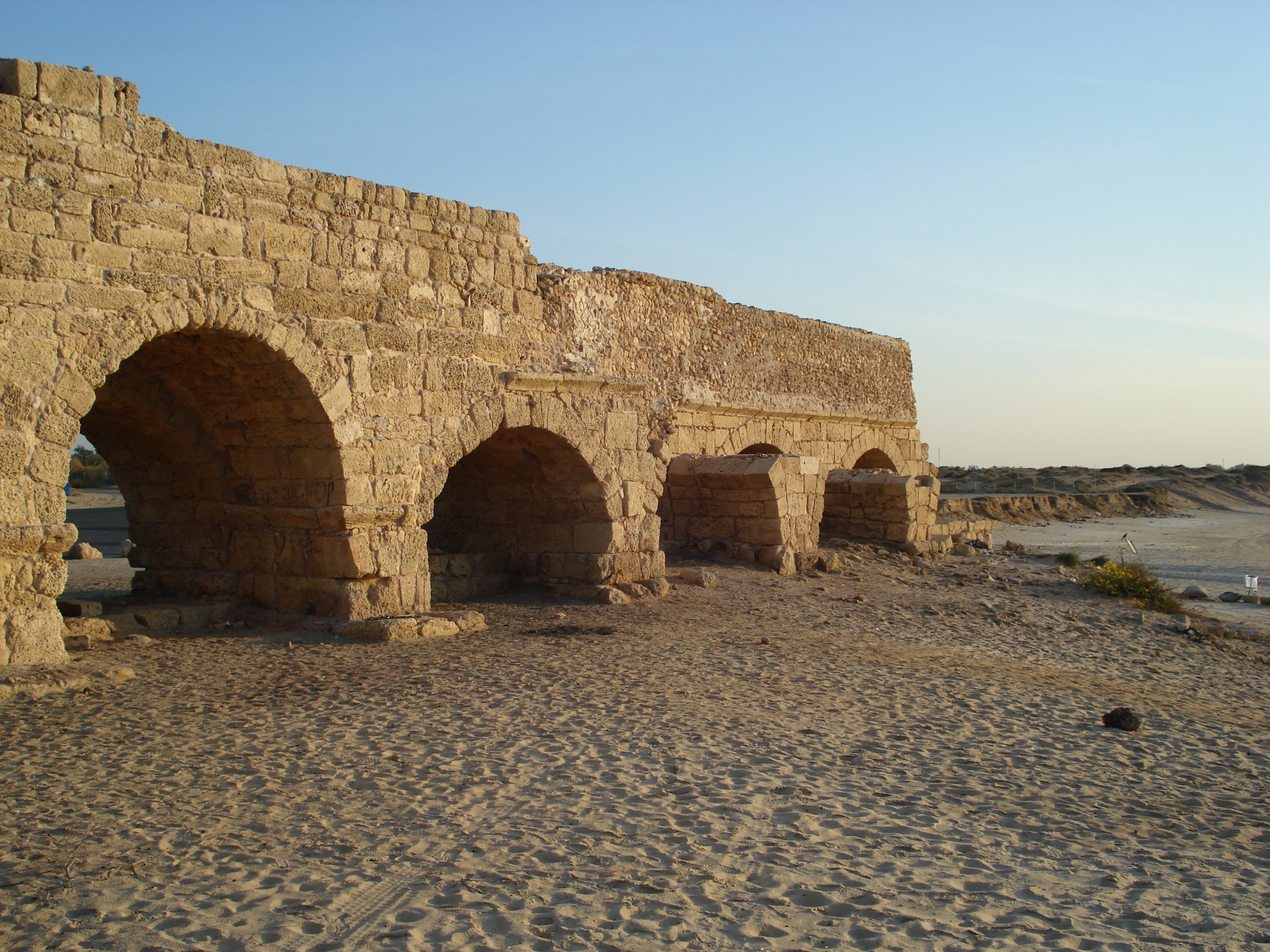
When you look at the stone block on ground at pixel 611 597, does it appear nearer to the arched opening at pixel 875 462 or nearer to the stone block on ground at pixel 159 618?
the stone block on ground at pixel 159 618

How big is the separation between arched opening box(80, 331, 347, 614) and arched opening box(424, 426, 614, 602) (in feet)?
6.13

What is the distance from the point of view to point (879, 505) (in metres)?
13.9

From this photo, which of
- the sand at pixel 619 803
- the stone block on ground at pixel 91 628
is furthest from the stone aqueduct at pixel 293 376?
the sand at pixel 619 803

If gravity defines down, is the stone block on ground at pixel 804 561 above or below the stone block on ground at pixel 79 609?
above

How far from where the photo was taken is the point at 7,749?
15.1 feet

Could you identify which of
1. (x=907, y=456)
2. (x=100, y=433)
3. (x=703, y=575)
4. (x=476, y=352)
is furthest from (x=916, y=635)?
(x=907, y=456)

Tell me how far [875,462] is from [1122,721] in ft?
37.4

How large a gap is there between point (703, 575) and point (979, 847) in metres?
6.45

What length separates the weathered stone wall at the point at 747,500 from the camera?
11500mm

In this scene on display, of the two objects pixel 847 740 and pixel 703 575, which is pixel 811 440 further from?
pixel 847 740

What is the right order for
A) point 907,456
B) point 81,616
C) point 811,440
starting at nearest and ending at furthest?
point 81,616, point 811,440, point 907,456

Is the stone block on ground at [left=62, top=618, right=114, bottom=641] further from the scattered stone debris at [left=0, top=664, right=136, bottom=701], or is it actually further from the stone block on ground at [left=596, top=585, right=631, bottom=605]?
the stone block on ground at [left=596, top=585, right=631, bottom=605]

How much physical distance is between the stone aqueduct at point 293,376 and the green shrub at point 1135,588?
17.8ft

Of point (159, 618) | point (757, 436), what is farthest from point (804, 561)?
point (159, 618)
